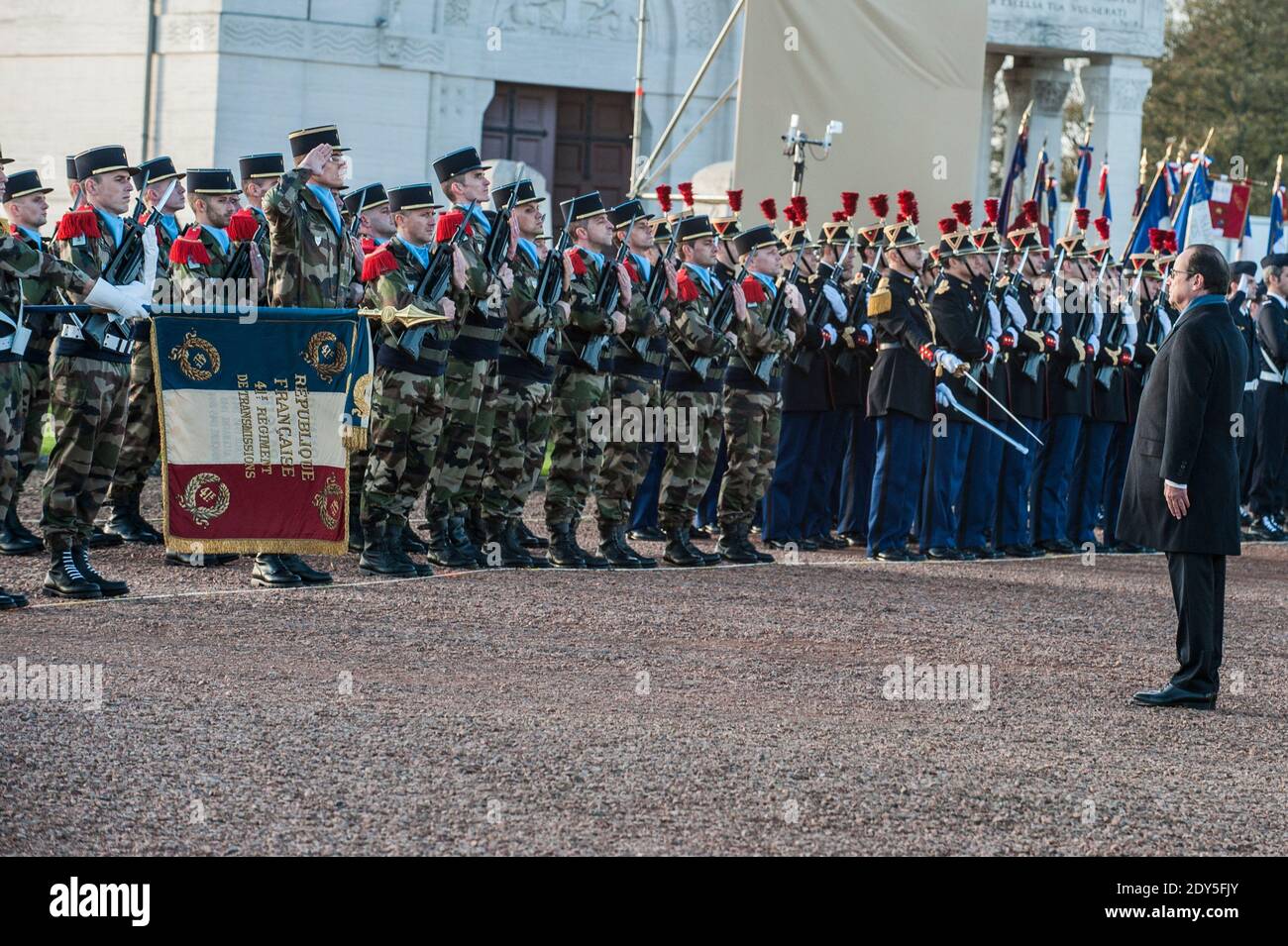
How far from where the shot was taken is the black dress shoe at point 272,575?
1030cm

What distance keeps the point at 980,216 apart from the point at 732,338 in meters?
14.9

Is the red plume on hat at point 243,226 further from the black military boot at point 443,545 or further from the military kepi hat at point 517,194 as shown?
the black military boot at point 443,545

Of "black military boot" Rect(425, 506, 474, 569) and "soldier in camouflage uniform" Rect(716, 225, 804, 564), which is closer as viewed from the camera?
"black military boot" Rect(425, 506, 474, 569)

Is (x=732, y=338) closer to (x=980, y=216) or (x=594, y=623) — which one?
(x=594, y=623)

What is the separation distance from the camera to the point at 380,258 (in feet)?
34.9

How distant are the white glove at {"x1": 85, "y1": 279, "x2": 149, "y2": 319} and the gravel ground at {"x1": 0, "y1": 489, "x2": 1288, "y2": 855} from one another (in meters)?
1.42

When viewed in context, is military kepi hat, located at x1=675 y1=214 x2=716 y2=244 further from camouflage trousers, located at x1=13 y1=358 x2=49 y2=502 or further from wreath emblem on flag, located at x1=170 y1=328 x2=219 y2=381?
camouflage trousers, located at x1=13 y1=358 x2=49 y2=502

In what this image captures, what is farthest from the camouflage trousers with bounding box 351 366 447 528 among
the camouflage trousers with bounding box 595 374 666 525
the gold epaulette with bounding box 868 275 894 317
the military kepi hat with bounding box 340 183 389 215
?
the gold epaulette with bounding box 868 275 894 317

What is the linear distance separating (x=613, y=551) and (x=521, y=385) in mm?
1294

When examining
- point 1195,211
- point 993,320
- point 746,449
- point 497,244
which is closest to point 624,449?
point 746,449

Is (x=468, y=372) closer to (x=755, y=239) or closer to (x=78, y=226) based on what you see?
(x=78, y=226)

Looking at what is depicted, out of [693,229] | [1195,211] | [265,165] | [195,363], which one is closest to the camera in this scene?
[195,363]

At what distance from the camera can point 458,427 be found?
11.5 meters

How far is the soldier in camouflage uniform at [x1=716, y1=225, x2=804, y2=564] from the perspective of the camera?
1284 centimetres
